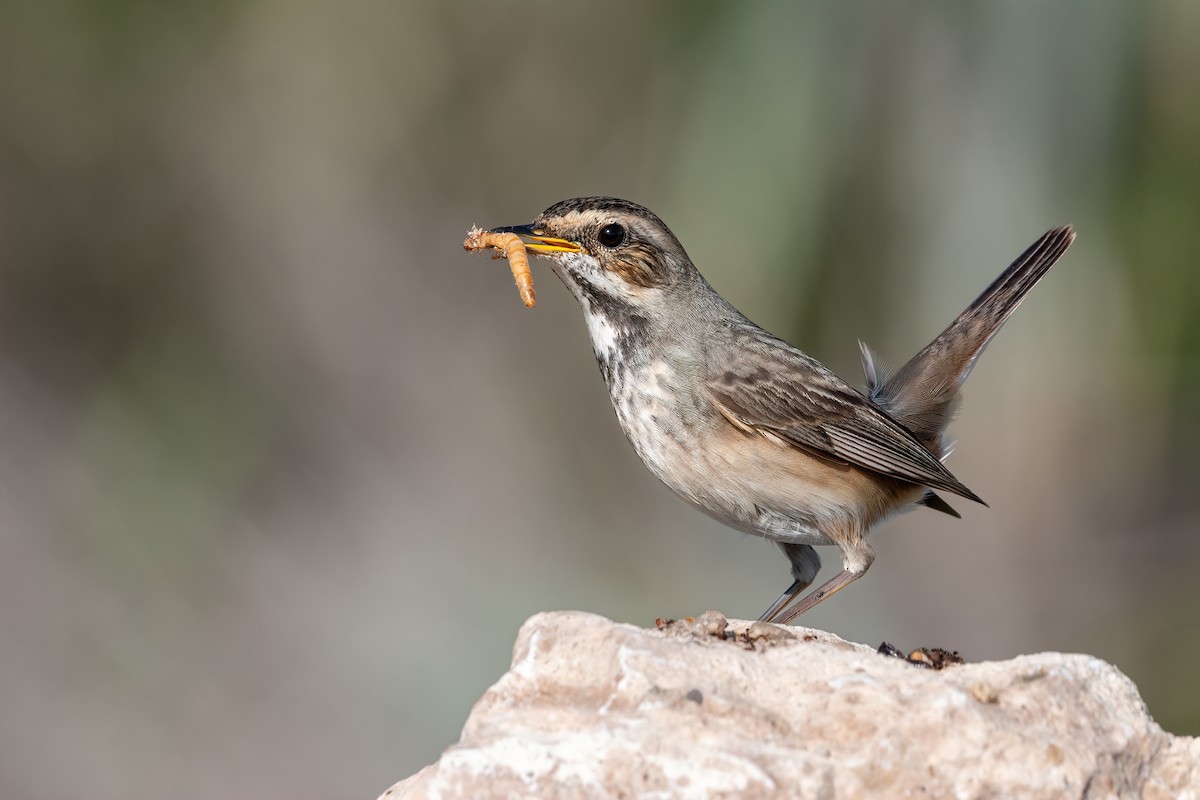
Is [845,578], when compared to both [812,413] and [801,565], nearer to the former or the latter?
[801,565]

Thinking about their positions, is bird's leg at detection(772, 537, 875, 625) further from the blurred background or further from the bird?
the blurred background

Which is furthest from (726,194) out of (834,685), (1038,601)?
(834,685)

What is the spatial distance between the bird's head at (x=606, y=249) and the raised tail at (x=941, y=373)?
171 cm

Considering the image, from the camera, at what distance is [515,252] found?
646cm

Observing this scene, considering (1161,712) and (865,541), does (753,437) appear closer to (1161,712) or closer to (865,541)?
(865,541)

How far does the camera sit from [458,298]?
13.1 metres

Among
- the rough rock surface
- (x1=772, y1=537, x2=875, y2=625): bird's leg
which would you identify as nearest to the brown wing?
(x1=772, y1=537, x2=875, y2=625): bird's leg

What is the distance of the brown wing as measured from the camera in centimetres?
646

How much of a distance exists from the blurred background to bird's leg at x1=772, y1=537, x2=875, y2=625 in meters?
3.65

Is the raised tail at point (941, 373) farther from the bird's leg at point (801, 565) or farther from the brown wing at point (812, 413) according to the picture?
the bird's leg at point (801, 565)

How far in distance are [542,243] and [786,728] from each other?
10.2 feet

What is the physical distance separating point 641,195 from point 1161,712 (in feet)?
17.7

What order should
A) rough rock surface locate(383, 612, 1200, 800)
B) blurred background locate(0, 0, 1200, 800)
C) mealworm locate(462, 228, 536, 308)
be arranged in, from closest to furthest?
rough rock surface locate(383, 612, 1200, 800) < mealworm locate(462, 228, 536, 308) < blurred background locate(0, 0, 1200, 800)

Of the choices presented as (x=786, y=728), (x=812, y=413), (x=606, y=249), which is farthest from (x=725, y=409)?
(x=786, y=728)
